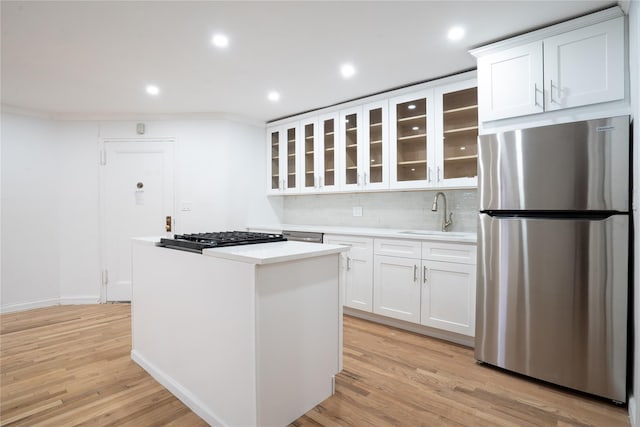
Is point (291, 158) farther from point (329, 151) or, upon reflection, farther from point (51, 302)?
point (51, 302)

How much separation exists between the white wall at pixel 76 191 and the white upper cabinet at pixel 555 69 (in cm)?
307

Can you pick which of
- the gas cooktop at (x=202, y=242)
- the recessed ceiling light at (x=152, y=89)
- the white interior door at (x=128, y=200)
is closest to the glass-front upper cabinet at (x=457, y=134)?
the gas cooktop at (x=202, y=242)

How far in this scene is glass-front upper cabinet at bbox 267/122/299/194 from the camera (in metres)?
4.46

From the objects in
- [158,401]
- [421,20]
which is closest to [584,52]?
[421,20]

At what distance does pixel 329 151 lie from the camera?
13.3ft

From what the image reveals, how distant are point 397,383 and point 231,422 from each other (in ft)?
3.49

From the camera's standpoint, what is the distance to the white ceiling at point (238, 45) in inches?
81.1

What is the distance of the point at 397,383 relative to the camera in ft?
7.07

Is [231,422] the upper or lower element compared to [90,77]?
lower

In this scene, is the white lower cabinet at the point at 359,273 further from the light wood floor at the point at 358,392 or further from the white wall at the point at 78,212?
the white wall at the point at 78,212

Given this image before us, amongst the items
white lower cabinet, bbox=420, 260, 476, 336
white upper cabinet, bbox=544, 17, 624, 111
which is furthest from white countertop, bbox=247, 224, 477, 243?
white upper cabinet, bbox=544, 17, 624, 111

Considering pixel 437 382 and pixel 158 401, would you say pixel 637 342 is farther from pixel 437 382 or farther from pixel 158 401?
pixel 158 401

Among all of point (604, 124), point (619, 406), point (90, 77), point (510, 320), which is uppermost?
point (90, 77)

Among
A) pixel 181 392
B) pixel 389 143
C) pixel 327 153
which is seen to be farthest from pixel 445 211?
pixel 181 392
